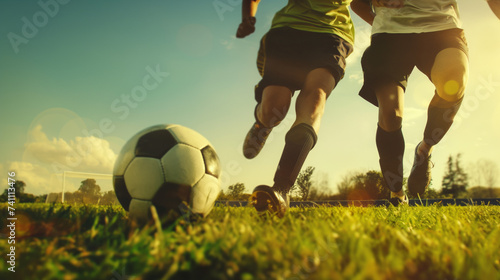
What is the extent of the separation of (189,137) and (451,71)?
8.69 feet

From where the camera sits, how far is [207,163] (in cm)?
211

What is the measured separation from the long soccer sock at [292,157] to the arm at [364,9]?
95.7 inches

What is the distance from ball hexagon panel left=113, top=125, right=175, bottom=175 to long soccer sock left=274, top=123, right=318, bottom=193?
3.20ft

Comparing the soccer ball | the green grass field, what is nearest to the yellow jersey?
the soccer ball

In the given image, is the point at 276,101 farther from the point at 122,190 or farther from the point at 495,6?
the point at 495,6

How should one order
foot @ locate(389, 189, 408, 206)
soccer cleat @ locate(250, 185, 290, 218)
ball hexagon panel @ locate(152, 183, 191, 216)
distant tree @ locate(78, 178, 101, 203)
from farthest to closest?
1. distant tree @ locate(78, 178, 101, 203)
2. foot @ locate(389, 189, 408, 206)
3. soccer cleat @ locate(250, 185, 290, 218)
4. ball hexagon panel @ locate(152, 183, 191, 216)

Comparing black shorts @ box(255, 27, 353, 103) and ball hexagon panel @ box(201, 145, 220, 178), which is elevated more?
black shorts @ box(255, 27, 353, 103)

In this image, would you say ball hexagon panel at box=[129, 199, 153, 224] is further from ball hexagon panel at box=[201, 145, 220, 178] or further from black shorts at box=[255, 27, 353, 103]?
black shorts at box=[255, 27, 353, 103]

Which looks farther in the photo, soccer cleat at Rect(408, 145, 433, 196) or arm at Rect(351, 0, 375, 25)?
arm at Rect(351, 0, 375, 25)

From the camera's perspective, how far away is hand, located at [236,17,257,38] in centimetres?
286

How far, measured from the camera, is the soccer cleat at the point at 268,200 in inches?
86.6

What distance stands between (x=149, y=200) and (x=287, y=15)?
2.41 m

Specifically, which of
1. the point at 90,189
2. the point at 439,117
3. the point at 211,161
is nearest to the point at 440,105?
the point at 439,117

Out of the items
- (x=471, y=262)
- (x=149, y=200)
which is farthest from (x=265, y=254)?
(x=149, y=200)
